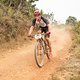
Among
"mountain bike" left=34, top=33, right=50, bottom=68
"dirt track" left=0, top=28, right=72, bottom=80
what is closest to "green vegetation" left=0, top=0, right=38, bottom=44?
"dirt track" left=0, top=28, right=72, bottom=80

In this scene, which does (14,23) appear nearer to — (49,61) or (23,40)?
(23,40)

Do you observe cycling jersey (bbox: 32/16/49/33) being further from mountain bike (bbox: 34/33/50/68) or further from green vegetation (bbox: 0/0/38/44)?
green vegetation (bbox: 0/0/38/44)

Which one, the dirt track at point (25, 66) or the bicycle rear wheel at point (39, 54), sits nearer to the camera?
the dirt track at point (25, 66)

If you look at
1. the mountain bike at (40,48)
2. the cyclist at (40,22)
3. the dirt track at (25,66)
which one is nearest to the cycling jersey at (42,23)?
the cyclist at (40,22)

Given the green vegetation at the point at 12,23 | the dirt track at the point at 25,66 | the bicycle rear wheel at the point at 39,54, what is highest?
the green vegetation at the point at 12,23

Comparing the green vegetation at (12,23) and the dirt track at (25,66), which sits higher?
the green vegetation at (12,23)

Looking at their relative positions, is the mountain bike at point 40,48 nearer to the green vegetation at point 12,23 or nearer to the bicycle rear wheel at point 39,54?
the bicycle rear wheel at point 39,54

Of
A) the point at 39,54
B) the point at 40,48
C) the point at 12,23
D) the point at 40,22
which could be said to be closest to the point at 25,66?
the point at 39,54

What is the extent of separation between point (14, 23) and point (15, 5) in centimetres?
334

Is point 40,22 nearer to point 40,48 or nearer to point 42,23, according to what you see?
point 42,23

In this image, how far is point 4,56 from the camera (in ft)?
35.4

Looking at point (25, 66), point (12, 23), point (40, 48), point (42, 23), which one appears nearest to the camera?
point (40, 48)

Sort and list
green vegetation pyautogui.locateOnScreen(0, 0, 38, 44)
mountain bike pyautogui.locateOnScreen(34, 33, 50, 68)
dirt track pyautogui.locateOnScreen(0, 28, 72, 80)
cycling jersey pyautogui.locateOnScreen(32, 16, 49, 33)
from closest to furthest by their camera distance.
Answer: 1. dirt track pyautogui.locateOnScreen(0, 28, 72, 80)
2. mountain bike pyautogui.locateOnScreen(34, 33, 50, 68)
3. cycling jersey pyautogui.locateOnScreen(32, 16, 49, 33)
4. green vegetation pyautogui.locateOnScreen(0, 0, 38, 44)

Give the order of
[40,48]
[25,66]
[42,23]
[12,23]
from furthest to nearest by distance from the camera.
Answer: [12,23] → [42,23] → [25,66] → [40,48]
